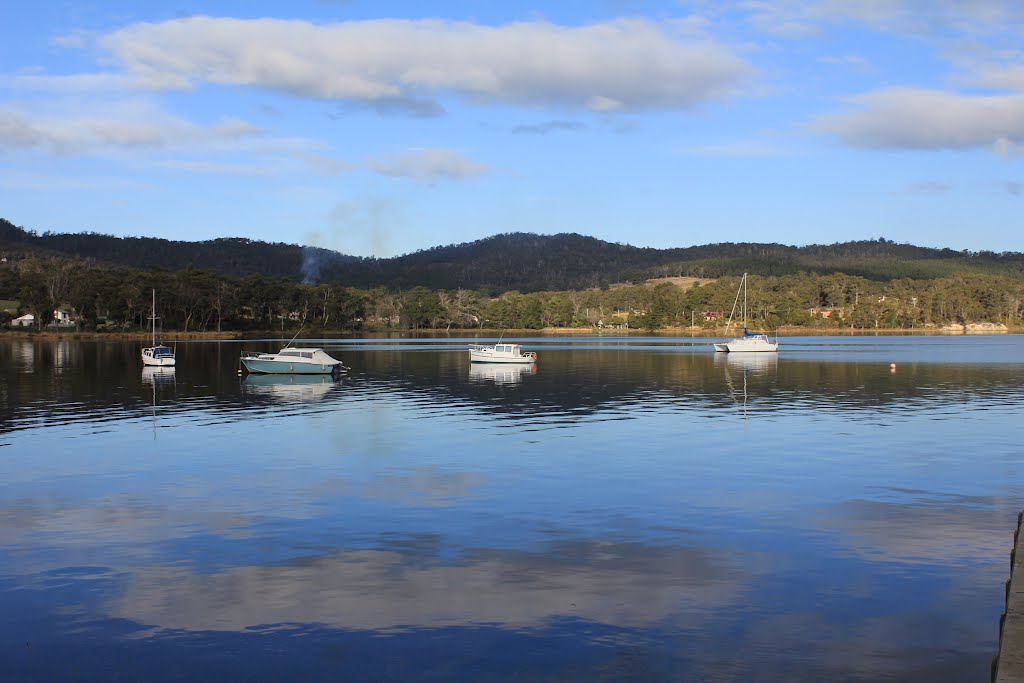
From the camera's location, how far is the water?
43.5 feet

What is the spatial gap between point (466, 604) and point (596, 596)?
230 cm

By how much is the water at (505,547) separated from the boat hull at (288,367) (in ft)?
113

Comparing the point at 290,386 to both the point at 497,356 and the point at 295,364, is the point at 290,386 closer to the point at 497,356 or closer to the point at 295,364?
the point at 295,364

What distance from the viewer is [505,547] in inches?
755

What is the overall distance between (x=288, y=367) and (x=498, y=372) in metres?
19.6

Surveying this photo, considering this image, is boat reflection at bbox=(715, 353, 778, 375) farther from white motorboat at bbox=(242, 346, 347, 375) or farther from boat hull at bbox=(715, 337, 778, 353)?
white motorboat at bbox=(242, 346, 347, 375)

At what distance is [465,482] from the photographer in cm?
2719

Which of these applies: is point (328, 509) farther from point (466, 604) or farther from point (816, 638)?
point (816, 638)

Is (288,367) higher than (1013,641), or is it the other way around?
(288,367)

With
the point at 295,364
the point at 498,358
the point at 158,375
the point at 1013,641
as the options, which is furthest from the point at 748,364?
the point at 1013,641

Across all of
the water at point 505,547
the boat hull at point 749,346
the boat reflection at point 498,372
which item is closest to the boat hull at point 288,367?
the boat reflection at point 498,372

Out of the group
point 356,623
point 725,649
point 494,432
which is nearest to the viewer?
point 725,649

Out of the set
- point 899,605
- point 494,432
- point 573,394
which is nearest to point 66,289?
point 573,394

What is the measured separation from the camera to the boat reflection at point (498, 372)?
75625 millimetres
